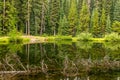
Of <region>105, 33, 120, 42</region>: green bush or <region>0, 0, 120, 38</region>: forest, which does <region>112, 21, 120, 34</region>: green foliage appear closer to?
<region>0, 0, 120, 38</region>: forest

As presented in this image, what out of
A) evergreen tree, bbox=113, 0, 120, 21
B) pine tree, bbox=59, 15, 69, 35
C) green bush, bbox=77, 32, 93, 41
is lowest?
green bush, bbox=77, 32, 93, 41

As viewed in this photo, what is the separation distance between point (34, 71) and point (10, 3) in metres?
45.4

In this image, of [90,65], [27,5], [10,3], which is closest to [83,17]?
[27,5]

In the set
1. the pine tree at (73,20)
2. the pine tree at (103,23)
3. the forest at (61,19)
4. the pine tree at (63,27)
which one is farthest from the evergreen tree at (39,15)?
the pine tree at (103,23)

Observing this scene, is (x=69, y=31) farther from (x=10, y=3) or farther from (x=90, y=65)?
(x=90, y=65)

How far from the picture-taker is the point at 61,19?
253ft

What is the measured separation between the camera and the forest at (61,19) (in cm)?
6950

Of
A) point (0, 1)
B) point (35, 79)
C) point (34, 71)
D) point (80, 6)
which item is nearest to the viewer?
point (35, 79)

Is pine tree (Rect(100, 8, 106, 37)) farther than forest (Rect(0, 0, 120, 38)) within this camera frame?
Yes

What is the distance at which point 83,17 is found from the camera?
8019cm

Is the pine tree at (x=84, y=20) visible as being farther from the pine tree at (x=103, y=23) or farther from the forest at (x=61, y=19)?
the pine tree at (x=103, y=23)

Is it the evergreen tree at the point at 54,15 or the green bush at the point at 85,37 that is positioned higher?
the evergreen tree at the point at 54,15

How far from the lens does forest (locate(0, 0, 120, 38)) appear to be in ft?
228

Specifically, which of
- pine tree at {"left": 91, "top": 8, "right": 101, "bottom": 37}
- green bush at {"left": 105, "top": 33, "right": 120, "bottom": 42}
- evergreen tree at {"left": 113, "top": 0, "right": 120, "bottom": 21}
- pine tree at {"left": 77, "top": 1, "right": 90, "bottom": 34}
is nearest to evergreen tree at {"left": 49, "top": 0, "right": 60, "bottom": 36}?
pine tree at {"left": 77, "top": 1, "right": 90, "bottom": 34}
